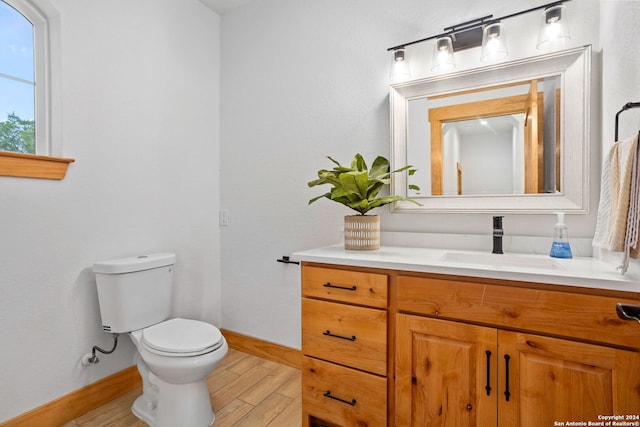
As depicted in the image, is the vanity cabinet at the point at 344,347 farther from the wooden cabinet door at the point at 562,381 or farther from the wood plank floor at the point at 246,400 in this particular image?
the wooden cabinet door at the point at 562,381

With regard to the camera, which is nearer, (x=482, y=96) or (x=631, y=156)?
(x=631, y=156)

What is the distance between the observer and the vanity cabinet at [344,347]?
4.13 feet

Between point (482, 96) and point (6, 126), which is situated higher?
point (482, 96)

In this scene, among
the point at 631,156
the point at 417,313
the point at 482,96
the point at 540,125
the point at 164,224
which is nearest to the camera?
the point at 631,156

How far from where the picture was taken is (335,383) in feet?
4.47

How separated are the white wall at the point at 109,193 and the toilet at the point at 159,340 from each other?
0.18 meters

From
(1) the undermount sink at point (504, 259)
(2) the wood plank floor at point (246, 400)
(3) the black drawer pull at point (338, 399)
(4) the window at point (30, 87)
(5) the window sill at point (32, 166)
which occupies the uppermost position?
(4) the window at point (30, 87)

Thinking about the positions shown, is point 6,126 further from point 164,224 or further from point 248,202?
point 248,202

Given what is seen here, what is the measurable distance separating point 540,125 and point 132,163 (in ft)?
7.27

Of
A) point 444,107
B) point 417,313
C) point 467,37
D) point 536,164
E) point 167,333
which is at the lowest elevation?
point 167,333

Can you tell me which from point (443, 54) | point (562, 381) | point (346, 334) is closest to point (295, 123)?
point (443, 54)

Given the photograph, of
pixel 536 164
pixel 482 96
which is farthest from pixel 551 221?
pixel 482 96

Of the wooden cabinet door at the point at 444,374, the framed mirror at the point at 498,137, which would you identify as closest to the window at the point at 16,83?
the framed mirror at the point at 498,137

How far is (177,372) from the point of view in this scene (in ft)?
4.58
